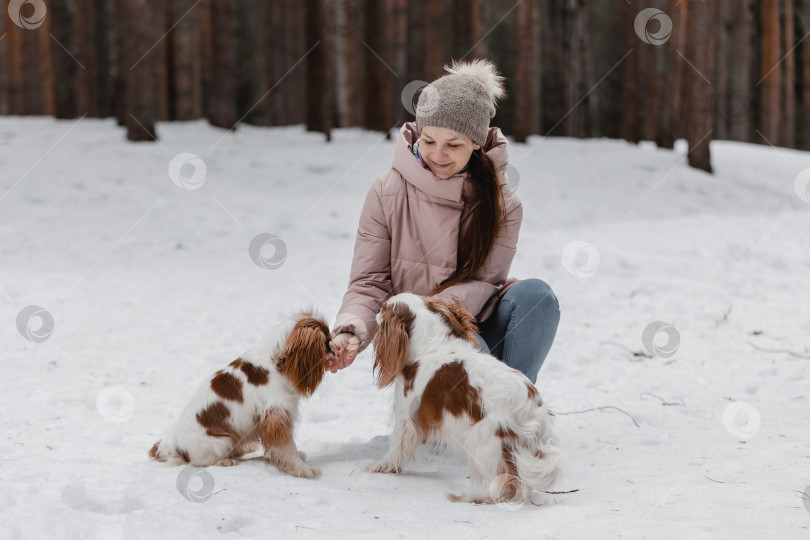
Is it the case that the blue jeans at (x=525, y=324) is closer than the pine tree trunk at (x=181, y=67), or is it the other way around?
the blue jeans at (x=525, y=324)

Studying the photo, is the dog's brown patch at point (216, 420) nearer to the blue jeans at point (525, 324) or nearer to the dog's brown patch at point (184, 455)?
the dog's brown patch at point (184, 455)

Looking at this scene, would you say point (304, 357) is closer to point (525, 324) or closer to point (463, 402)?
point (463, 402)

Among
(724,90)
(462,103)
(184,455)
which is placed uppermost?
(724,90)

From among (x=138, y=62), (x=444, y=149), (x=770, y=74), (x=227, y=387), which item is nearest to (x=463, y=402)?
(x=227, y=387)

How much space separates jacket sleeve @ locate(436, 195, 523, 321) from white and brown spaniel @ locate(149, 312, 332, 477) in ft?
2.37

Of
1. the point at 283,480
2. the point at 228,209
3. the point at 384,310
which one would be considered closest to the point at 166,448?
the point at 283,480

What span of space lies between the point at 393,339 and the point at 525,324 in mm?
821

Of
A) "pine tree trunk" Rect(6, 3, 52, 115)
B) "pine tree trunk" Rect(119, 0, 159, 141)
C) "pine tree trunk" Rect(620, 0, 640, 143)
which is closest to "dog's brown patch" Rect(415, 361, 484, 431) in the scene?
"pine tree trunk" Rect(119, 0, 159, 141)

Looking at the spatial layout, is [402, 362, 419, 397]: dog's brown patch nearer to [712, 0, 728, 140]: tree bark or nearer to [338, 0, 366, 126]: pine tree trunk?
[338, 0, 366, 126]: pine tree trunk

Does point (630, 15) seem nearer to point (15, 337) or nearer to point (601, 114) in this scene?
point (601, 114)

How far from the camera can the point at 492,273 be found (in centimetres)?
378

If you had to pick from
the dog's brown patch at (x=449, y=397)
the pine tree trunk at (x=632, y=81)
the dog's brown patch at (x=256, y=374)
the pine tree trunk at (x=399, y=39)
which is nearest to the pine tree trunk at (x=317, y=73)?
the pine tree trunk at (x=399, y=39)

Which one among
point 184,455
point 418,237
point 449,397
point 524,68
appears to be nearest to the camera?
point 449,397

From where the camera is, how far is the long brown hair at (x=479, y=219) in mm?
3609
